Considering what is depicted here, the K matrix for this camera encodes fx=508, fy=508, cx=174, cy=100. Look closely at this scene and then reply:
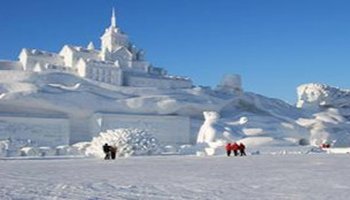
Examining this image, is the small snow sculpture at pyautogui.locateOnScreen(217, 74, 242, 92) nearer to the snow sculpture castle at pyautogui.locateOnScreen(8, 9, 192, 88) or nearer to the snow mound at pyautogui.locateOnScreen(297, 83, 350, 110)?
the snow sculpture castle at pyautogui.locateOnScreen(8, 9, 192, 88)

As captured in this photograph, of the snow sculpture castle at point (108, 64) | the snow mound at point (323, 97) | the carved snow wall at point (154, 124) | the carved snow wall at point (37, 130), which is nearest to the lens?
the carved snow wall at point (37, 130)

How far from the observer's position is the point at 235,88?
44.7 metres

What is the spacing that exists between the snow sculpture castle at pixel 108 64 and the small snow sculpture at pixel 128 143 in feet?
62.3

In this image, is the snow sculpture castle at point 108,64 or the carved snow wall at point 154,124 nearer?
the carved snow wall at point 154,124

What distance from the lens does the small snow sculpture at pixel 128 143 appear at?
72.0 feet

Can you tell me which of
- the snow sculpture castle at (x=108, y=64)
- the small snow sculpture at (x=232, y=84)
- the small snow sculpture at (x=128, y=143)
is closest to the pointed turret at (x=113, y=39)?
the snow sculpture castle at (x=108, y=64)

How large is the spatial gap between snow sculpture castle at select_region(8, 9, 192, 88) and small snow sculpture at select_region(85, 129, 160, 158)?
62.3ft

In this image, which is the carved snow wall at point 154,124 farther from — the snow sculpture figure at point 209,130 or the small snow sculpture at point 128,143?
the small snow sculpture at point 128,143

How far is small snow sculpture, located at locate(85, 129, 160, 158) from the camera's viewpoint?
21.9 meters

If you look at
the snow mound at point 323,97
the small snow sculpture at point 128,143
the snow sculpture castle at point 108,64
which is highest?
the snow sculpture castle at point 108,64

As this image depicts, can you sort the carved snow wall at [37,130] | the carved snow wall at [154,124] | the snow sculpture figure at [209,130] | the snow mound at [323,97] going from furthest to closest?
the snow mound at [323,97] < the carved snow wall at [154,124] < the carved snow wall at [37,130] < the snow sculpture figure at [209,130]

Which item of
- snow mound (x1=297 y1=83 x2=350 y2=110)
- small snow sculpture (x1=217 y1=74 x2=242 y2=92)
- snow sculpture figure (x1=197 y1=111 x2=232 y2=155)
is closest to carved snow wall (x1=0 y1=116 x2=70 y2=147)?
snow sculpture figure (x1=197 y1=111 x2=232 y2=155)

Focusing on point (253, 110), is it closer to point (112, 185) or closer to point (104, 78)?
point (104, 78)

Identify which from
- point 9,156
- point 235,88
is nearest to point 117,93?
point 235,88
